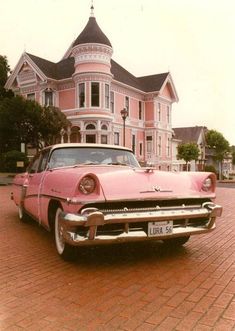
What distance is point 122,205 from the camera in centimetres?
423

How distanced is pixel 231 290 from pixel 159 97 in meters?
32.9

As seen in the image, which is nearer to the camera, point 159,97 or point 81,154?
point 81,154

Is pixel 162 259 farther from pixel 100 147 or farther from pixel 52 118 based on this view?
pixel 52 118

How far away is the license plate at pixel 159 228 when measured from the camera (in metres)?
4.28

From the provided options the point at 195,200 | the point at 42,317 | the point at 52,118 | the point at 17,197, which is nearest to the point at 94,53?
the point at 52,118

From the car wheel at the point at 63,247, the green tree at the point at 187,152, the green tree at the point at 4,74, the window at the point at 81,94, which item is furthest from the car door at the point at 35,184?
the green tree at the point at 187,152

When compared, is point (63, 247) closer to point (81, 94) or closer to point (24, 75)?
point (81, 94)

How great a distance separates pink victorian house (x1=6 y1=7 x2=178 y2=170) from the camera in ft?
91.1

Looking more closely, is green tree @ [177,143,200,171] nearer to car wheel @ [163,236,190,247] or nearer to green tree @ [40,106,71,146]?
green tree @ [40,106,71,146]

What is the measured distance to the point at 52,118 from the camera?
24.1 meters

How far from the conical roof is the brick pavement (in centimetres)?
2430

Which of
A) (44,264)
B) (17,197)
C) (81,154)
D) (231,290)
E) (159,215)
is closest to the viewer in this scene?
(231,290)

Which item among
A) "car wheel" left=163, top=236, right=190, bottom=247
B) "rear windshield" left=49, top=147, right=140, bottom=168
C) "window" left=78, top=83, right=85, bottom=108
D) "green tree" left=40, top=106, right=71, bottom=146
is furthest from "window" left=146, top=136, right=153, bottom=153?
"car wheel" left=163, top=236, right=190, bottom=247

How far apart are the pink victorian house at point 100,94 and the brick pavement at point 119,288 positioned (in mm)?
17742
